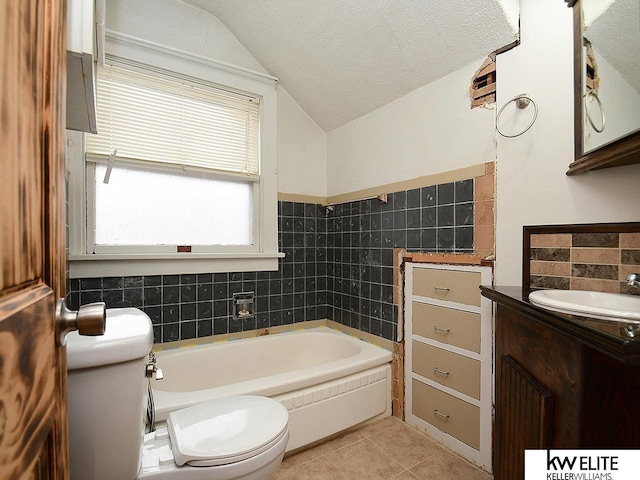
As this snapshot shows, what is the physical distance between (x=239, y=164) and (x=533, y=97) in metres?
1.85

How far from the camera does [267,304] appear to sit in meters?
2.50

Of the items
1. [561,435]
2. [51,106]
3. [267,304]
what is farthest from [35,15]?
[267,304]

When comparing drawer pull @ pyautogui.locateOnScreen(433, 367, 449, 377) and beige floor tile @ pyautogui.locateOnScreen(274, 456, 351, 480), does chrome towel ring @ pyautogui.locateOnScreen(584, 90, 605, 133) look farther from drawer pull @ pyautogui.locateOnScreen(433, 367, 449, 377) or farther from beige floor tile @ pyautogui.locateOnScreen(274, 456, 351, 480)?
beige floor tile @ pyautogui.locateOnScreen(274, 456, 351, 480)

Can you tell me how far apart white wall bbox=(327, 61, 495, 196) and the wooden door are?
1749mm

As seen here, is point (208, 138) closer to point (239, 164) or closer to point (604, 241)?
point (239, 164)

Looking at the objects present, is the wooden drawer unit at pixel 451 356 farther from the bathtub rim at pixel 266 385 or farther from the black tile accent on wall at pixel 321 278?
the bathtub rim at pixel 266 385

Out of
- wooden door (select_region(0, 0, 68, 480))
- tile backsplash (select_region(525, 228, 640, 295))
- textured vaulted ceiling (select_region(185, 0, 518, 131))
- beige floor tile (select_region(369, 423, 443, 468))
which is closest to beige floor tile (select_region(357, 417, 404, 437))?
beige floor tile (select_region(369, 423, 443, 468))

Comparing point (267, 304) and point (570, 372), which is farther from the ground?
point (570, 372)

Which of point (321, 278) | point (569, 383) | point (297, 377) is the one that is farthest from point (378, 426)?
point (569, 383)

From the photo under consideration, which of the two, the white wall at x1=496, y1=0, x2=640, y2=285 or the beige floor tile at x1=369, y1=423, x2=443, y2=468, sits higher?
the white wall at x1=496, y1=0, x2=640, y2=285

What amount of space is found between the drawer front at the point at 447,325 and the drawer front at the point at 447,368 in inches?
2.8

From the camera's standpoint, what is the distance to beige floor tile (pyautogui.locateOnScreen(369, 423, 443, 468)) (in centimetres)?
173

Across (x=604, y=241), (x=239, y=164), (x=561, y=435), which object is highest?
(x=239, y=164)
